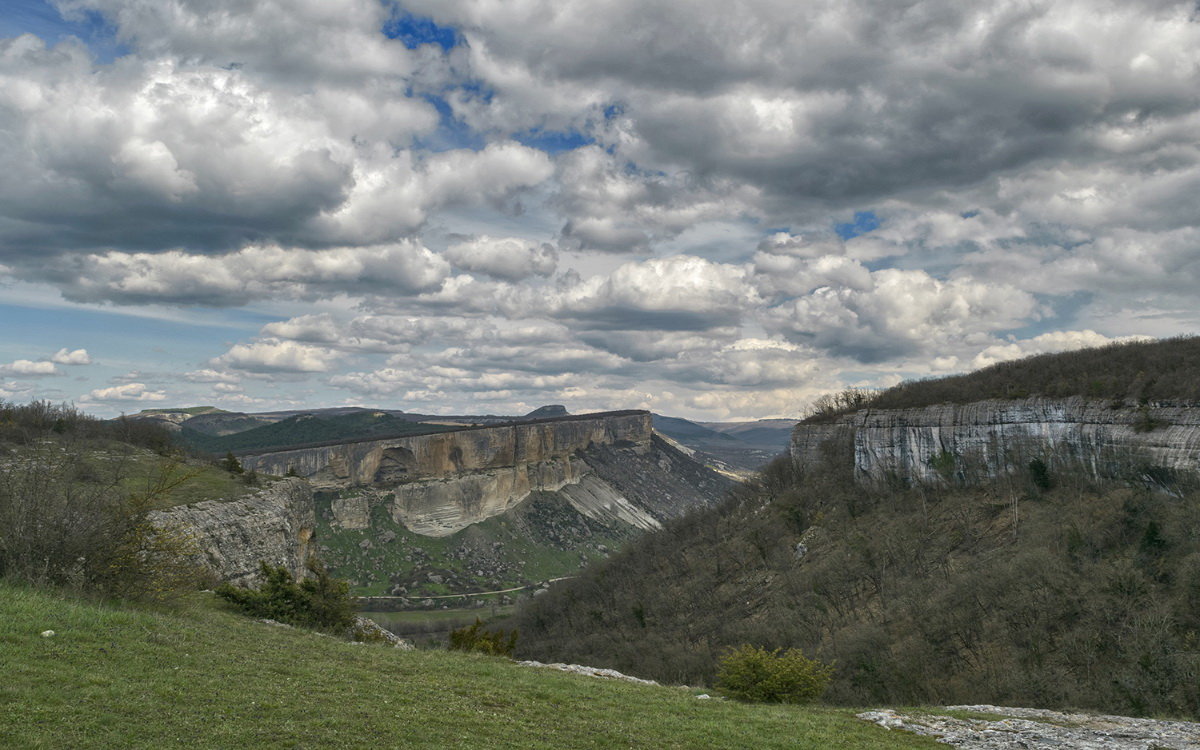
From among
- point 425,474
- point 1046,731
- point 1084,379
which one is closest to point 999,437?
point 1084,379

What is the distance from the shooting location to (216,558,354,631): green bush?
2769cm

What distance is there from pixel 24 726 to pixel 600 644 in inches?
2956

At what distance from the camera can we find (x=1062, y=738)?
1755 centimetres

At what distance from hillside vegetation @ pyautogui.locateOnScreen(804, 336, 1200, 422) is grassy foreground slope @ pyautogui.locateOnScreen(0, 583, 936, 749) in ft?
201

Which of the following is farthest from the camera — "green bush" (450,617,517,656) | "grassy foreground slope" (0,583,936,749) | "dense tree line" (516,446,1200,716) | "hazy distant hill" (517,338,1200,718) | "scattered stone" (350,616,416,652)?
"hazy distant hill" (517,338,1200,718)

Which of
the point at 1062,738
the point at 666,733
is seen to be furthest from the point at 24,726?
the point at 1062,738

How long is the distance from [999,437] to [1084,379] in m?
10.9

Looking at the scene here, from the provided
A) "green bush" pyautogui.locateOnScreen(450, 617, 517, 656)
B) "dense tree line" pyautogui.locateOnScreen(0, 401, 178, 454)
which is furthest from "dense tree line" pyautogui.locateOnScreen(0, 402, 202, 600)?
"dense tree line" pyautogui.locateOnScreen(0, 401, 178, 454)

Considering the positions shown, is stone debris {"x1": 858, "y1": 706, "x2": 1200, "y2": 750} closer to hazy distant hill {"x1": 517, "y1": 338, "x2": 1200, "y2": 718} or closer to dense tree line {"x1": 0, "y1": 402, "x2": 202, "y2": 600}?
hazy distant hill {"x1": 517, "y1": 338, "x2": 1200, "y2": 718}

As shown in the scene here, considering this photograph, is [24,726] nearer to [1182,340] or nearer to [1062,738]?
[1062,738]

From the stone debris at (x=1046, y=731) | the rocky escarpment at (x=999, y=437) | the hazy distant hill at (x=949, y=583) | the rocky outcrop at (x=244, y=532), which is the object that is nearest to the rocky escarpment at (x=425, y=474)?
the hazy distant hill at (x=949, y=583)

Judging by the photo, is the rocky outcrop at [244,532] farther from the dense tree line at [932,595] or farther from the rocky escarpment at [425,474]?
the rocky escarpment at [425,474]

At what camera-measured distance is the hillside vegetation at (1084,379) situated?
205ft

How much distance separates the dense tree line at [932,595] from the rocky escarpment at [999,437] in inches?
103
